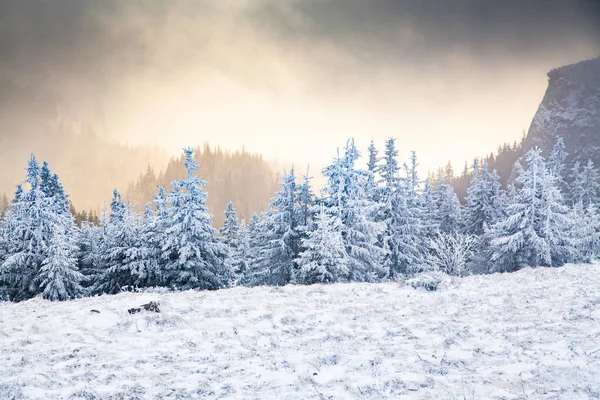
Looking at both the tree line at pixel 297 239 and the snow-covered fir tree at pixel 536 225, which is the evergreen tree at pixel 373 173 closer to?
the tree line at pixel 297 239

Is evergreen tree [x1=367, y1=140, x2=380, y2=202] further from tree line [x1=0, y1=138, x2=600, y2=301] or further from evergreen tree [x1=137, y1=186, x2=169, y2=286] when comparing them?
evergreen tree [x1=137, y1=186, x2=169, y2=286]

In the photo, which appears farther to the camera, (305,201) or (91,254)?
(91,254)

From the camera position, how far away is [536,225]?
2780 cm

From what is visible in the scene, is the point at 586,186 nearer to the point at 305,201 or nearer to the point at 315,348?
the point at 305,201

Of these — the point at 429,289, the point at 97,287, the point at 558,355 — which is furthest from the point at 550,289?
the point at 97,287

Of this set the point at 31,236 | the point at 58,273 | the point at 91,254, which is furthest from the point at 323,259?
the point at 91,254

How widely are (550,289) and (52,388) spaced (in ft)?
57.4

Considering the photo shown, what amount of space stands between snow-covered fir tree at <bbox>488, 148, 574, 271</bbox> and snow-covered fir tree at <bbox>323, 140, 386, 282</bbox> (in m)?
10.6

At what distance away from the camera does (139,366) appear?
812cm

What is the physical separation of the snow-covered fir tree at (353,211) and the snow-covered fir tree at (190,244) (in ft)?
32.0

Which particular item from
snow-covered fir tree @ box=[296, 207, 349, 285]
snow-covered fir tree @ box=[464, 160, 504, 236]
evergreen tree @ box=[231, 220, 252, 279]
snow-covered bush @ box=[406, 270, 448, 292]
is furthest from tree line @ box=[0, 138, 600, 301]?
evergreen tree @ box=[231, 220, 252, 279]

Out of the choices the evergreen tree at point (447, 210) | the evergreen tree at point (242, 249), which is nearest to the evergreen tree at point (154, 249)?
the evergreen tree at point (242, 249)

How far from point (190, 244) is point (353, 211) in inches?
497

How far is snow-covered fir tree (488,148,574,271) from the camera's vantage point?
26984mm
